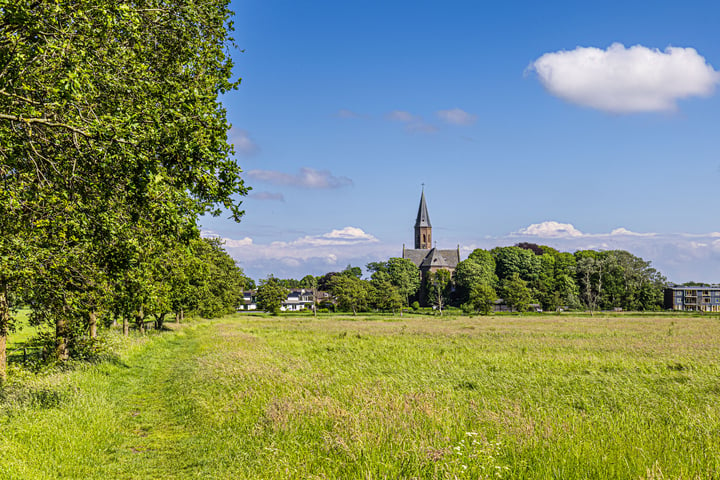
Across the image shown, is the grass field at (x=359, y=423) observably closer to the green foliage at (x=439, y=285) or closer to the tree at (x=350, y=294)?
the tree at (x=350, y=294)

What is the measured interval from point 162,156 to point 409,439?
6.80m

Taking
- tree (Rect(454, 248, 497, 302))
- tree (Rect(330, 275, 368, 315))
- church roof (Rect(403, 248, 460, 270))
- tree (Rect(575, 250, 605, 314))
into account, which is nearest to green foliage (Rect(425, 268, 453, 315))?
→ tree (Rect(454, 248, 497, 302))

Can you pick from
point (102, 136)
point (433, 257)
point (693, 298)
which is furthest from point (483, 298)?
point (693, 298)

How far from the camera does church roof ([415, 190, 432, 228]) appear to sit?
183500 mm

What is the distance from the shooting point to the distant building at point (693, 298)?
148 metres

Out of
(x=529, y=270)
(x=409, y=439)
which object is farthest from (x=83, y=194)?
(x=529, y=270)

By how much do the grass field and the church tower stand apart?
163 m

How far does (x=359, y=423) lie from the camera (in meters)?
8.90

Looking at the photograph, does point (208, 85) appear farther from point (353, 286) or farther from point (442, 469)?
point (353, 286)

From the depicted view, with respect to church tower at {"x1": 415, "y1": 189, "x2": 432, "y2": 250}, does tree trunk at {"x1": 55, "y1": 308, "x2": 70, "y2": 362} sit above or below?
below

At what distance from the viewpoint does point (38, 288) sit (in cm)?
1191

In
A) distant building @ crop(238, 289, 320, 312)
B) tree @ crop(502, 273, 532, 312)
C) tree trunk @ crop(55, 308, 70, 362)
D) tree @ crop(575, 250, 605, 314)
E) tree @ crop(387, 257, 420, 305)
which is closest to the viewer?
tree trunk @ crop(55, 308, 70, 362)

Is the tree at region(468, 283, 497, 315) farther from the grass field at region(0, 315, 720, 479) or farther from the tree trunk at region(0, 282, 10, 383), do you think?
the tree trunk at region(0, 282, 10, 383)

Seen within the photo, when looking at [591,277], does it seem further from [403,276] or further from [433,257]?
[403,276]
